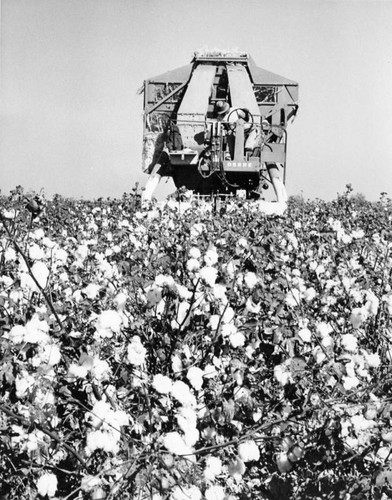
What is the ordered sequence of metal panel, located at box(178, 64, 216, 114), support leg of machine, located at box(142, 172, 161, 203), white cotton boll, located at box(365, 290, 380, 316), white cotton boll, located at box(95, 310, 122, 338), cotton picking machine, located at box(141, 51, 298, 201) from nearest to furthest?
white cotton boll, located at box(95, 310, 122, 338) < white cotton boll, located at box(365, 290, 380, 316) < cotton picking machine, located at box(141, 51, 298, 201) < support leg of machine, located at box(142, 172, 161, 203) < metal panel, located at box(178, 64, 216, 114)

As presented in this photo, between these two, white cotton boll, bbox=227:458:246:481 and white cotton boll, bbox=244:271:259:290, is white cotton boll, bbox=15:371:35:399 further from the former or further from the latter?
white cotton boll, bbox=244:271:259:290

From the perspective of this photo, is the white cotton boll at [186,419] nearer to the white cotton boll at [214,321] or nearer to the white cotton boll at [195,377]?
the white cotton boll at [195,377]

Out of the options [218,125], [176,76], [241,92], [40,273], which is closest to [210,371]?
[40,273]

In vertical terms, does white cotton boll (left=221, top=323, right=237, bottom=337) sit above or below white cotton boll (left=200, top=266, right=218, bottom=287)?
below

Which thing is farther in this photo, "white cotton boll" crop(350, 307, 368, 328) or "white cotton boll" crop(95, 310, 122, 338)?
"white cotton boll" crop(350, 307, 368, 328)

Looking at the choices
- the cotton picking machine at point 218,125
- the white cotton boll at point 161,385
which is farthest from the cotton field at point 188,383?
the cotton picking machine at point 218,125

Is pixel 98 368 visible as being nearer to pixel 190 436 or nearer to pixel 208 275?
Answer: pixel 190 436

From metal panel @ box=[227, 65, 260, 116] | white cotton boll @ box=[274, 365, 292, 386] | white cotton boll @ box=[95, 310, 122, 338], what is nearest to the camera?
white cotton boll @ box=[95, 310, 122, 338]

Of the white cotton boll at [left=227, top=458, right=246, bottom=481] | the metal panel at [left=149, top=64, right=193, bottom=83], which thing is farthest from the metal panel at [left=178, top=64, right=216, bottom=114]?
the white cotton boll at [left=227, top=458, right=246, bottom=481]

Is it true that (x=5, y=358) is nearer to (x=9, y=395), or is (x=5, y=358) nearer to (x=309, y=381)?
(x=9, y=395)

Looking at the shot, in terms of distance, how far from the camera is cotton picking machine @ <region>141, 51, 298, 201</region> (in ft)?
36.2

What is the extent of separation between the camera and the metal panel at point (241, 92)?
12195 millimetres

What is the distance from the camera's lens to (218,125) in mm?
11070

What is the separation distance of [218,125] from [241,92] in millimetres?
1607
